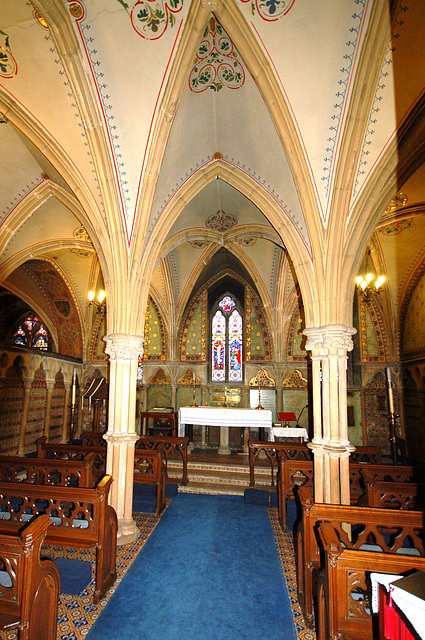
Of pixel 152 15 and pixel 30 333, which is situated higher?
pixel 152 15

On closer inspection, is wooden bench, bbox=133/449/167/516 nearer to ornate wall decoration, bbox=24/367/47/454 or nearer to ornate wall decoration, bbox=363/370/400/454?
ornate wall decoration, bbox=24/367/47/454

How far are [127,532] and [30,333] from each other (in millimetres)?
14174

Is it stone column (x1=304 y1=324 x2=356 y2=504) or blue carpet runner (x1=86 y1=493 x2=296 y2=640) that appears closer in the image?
blue carpet runner (x1=86 y1=493 x2=296 y2=640)

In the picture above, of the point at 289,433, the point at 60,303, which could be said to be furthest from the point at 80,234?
the point at 289,433

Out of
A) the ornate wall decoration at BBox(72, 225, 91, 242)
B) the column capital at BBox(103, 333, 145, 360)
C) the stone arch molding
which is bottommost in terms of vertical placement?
the column capital at BBox(103, 333, 145, 360)

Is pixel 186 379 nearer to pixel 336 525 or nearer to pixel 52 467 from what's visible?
pixel 52 467

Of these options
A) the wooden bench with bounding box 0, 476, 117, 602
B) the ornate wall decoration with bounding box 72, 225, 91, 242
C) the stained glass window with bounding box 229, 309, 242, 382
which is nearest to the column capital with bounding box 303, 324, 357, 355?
the wooden bench with bounding box 0, 476, 117, 602

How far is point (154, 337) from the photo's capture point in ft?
48.8

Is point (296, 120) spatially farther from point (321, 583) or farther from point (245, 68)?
point (321, 583)

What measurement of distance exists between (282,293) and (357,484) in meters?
7.66

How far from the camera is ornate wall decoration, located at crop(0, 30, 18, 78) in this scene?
5.16 metres

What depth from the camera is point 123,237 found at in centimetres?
656

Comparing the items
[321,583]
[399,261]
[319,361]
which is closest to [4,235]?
[319,361]

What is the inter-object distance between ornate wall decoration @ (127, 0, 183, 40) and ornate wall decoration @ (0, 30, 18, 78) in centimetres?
179
